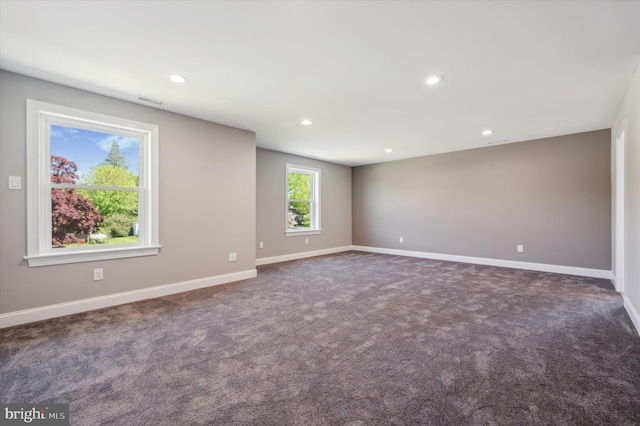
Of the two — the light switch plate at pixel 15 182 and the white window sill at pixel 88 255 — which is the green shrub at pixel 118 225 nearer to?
the white window sill at pixel 88 255

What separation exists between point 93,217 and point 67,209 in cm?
24

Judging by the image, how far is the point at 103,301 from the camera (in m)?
3.21

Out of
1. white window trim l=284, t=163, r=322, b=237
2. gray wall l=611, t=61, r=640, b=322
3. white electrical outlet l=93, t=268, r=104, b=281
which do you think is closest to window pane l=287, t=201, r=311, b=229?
white window trim l=284, t=163, r=322, b=237

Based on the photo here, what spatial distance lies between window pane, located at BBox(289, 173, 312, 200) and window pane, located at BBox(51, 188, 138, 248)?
3476 mm

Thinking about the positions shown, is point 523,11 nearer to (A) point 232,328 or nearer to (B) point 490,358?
(B) point 490,358

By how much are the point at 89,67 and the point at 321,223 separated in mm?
5265

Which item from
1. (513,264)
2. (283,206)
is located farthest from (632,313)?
(283,206)

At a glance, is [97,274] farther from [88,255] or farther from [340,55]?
[340,55]

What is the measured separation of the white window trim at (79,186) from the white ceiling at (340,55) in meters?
0.36

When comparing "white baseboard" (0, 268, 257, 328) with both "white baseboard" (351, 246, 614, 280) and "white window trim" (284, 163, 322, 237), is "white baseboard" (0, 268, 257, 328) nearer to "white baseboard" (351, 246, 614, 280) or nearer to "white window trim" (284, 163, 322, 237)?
"white window trim" (284, 163, 322, 237)

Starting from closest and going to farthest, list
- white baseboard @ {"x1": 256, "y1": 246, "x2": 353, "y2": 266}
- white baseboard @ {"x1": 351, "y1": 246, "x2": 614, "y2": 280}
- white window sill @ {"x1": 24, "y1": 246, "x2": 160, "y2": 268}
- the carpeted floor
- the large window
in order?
1. the carpeted floor
2. white window sill @ {"x1": 24, "y1": 246, "x2": 160, "y2": 268}
3. white baseboard @ {"x1": 351, "y1": 246, "x2": 614, "y2": 280}
4. white baseboard @ {"x1": 256, "y1": 246, "x2": 353, "y2": 266}
5. the large window

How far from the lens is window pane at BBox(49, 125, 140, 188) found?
3059 mm

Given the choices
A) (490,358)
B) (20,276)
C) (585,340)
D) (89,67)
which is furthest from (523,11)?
(20,276)

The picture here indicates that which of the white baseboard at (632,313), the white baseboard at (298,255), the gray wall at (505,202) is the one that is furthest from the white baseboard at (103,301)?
the white baseboard at (632,313)
